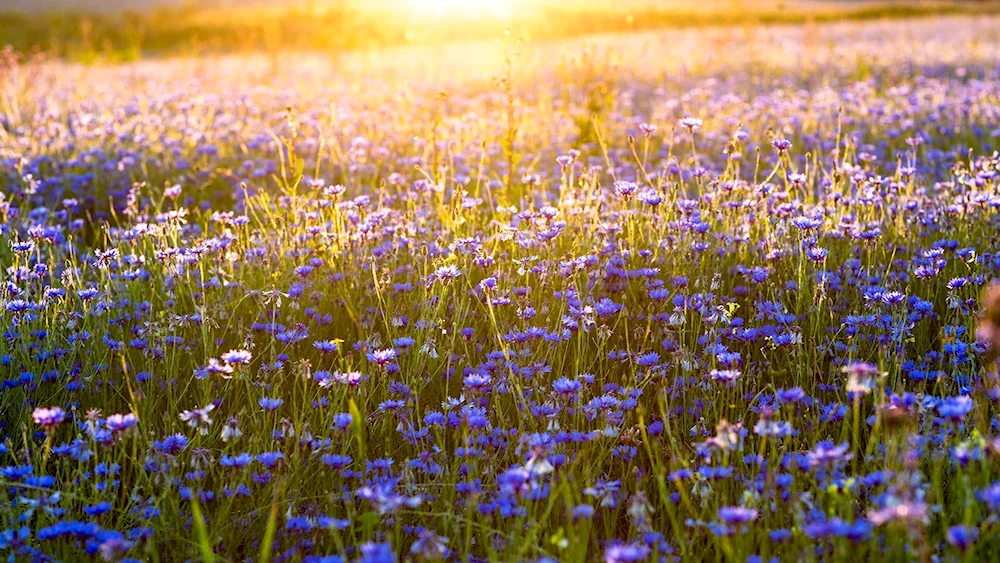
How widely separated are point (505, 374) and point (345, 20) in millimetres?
25000

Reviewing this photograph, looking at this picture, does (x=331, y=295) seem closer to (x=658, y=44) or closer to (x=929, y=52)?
(x=929, y=52)

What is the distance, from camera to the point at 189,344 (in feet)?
11.9

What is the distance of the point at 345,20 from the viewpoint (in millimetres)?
26703

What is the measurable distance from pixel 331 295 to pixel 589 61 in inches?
159

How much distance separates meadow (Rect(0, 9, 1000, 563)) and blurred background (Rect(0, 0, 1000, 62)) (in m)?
13.7

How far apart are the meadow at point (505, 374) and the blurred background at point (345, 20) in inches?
540

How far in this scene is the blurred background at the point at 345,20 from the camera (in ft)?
68.8

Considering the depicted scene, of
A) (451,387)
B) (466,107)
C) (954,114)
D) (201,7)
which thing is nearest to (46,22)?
(201,7)

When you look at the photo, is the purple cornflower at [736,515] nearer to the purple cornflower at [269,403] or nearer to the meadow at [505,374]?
the meadow at [505,374]

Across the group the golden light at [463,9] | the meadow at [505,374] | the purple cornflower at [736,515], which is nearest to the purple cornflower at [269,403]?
the meadow at [505,374]

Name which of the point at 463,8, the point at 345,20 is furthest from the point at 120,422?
the point at 463,8

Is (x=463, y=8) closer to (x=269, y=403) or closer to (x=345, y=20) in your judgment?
(x=345, y=20)

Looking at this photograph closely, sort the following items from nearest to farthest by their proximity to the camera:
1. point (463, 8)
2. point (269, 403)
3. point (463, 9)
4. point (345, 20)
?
point (269, 403) → point (345, 20) → point (463, 9) → point (463, 8)

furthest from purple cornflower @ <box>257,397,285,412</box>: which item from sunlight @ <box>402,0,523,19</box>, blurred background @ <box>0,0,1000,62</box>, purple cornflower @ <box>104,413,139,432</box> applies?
sunlight @ <box>402,0,523,19</box>
